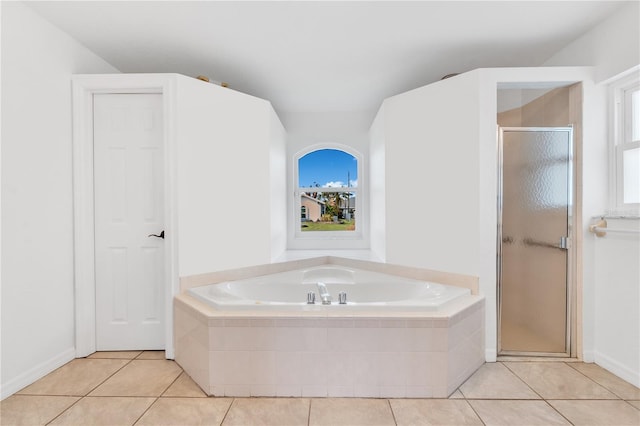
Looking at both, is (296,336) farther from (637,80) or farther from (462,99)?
(637,80)

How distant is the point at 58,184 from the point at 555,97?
372 cm

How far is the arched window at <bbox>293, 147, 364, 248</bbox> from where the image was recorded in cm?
378

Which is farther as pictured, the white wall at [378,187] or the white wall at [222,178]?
the white wall at [378,187]

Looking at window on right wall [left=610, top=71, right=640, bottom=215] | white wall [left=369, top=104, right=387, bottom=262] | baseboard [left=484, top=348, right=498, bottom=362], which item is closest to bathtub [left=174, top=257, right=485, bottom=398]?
baseboard [left=484, top=348, right=498, bottom=362]

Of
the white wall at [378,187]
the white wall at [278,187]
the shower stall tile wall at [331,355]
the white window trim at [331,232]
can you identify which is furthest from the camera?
the white window trim at [331,232]

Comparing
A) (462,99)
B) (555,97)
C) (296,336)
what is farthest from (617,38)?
(296,336)

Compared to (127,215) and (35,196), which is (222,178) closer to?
(127,215)

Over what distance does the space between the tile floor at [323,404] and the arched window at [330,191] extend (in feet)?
6.81

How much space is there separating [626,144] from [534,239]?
2.74 feet

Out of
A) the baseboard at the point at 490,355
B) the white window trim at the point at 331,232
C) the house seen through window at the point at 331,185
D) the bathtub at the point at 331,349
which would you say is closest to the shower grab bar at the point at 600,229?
the baseboard at the point at 490,355

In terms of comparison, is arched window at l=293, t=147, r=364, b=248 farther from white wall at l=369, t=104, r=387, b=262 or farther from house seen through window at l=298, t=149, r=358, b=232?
white wall at l=369, t=104, r=387, b=262

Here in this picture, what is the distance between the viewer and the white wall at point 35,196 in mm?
1838

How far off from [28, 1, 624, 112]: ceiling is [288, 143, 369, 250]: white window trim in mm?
990

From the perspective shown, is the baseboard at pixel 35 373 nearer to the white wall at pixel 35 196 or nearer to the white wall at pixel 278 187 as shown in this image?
the white wall at pixel 35 196
